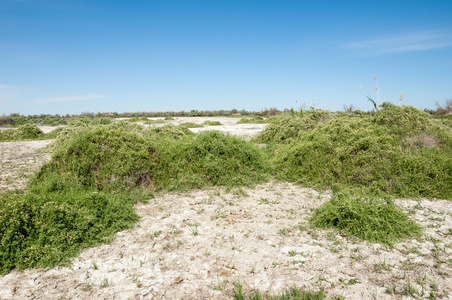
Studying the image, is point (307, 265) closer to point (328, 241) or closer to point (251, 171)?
point (328, 241)

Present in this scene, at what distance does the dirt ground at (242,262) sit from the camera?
3068 mm

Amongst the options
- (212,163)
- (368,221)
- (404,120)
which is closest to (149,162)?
(212,163)

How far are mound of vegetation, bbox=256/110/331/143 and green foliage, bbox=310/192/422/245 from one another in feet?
20.2

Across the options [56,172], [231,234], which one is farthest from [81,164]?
[231,234]

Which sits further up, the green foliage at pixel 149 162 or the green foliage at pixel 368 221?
the green foliage at pixel 149 162

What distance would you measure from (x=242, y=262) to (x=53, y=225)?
2762mm

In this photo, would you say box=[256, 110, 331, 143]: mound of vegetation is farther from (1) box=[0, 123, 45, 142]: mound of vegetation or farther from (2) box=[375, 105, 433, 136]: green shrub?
(1) box=[0, 123, 45, 142]: mound of vegetation

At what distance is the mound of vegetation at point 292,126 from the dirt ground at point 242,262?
642 cm

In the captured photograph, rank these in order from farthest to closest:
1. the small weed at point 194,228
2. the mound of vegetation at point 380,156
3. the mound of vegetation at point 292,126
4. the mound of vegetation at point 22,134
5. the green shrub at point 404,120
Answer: the mound of vegetation at point 22,134, the mound of vegetation at point 292,126, the green shrub at point 404,120, the mound of vegetation at point 380,156, the small weed at point 194,228

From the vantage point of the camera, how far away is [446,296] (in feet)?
9.49

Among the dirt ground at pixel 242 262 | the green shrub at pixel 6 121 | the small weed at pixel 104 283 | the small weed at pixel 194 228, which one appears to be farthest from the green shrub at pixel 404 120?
the green shrub at pixel 6 121

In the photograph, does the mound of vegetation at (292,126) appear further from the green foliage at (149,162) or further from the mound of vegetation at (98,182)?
the green foliage at (149,162)

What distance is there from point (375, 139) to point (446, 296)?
4.62 m

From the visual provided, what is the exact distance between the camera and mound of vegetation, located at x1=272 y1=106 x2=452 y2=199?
601 centimetres
